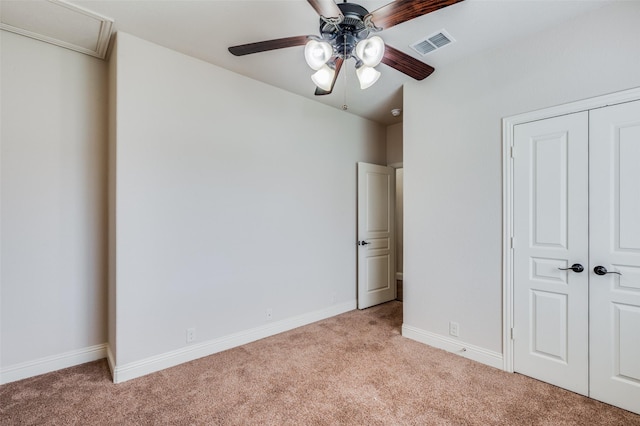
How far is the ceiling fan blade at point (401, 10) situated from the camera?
1470mm

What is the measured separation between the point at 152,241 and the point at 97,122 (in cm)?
124

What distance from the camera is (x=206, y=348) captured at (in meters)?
2.86

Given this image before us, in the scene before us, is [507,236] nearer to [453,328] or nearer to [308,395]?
[453,328]

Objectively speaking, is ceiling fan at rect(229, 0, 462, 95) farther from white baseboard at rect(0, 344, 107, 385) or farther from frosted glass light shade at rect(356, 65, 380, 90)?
white baseboard at rect(0, 344, 107, 385)

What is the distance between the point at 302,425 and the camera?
190 cm

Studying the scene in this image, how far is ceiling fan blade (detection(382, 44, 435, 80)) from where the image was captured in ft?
6.51

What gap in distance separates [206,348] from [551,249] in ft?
10.1

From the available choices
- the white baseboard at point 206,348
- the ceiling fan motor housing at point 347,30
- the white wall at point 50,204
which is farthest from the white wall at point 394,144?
the white wall at point 50,204

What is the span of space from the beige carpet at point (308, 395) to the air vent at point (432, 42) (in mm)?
2752

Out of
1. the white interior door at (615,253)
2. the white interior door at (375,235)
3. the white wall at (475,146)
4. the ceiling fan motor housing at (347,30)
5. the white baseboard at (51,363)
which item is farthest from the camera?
the white interior door at (375,235)

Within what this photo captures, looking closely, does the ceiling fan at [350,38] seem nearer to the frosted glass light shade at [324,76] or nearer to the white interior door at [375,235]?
the frosted glass light shade at [324,76]

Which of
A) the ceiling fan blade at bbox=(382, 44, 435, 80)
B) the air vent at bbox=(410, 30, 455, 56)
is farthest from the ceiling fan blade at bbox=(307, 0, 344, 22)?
the air vent at bbox=(410, 30, 455, 56)

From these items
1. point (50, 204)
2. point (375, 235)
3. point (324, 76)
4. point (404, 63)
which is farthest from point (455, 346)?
point (50, 204)

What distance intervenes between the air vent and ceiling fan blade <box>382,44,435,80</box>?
0.30m
